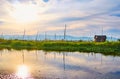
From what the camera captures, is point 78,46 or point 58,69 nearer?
point 58,69

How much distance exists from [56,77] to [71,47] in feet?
98.5

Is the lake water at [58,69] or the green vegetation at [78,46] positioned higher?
the green vegetation at [78,46]

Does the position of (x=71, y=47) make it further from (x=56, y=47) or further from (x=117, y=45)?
(x=117, y=45)

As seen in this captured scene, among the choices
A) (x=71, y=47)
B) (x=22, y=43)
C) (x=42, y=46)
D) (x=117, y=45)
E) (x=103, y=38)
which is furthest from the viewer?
(x=103, y=38)

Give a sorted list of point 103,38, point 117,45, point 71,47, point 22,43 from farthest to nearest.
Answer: point 103,38, point 22,43, point 71,47, point 117,45

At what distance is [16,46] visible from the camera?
5403cm

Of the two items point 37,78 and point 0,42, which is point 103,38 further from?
point 37,78

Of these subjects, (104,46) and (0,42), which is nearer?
(104,46)

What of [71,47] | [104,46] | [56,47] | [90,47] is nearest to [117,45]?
[104,46]

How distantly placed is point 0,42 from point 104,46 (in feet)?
91.6

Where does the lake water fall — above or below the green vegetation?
below

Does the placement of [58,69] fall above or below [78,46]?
below

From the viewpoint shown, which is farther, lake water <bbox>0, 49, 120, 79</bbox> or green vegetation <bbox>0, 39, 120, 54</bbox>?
green vegetation <bbox>0, 39, 120, 54</bbox>

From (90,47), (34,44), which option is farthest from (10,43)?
(90,47)
